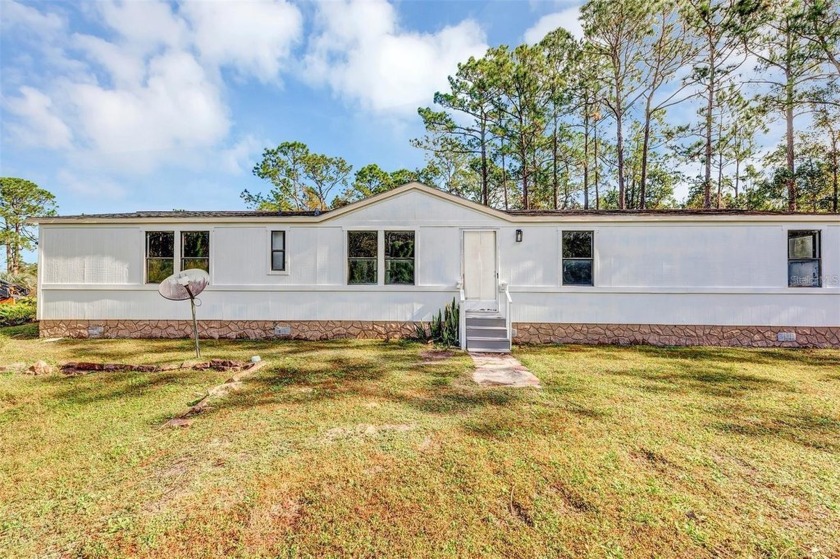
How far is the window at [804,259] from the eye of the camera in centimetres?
827

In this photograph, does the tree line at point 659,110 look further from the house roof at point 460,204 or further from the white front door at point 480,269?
the white front door at point 480,269

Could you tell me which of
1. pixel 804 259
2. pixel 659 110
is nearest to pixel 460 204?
pixel 804 259

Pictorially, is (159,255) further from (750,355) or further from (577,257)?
(750,355)

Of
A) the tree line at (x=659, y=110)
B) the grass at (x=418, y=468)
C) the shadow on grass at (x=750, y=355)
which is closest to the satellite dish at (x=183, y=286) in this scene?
the grass at (x=418, y=468)

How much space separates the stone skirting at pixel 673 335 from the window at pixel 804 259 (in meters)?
1.15

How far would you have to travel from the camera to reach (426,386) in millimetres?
5098

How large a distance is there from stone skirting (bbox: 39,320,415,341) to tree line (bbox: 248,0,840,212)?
14.0m

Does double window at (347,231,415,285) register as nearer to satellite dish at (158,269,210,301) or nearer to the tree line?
satellite dish at (158,269,210,301)

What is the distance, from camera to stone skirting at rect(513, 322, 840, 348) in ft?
27.2

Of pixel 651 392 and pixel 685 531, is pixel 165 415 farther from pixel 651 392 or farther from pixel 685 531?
pixel 651 392

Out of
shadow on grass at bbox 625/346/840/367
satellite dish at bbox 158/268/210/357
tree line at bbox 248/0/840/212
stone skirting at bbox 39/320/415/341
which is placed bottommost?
shadow on grass at bbox 625/346/840/367

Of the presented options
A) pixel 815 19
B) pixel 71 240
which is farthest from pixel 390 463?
pixel 815 19

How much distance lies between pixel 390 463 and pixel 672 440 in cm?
289

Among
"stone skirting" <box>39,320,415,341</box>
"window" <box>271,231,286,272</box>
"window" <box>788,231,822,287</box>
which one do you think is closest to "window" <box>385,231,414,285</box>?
"stone skirting" <box>39,320,415,341</box>
